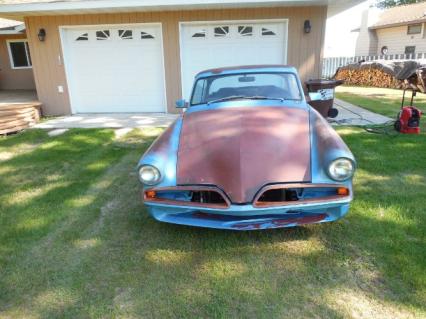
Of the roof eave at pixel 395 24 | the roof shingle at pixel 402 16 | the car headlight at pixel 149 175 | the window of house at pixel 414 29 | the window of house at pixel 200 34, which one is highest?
the roof shingle at pixel 402 16

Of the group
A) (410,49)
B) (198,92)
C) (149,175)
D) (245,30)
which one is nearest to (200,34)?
(245,30)

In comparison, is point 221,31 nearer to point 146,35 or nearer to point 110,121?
point 146,35

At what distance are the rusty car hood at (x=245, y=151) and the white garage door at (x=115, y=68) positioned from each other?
6104 mm

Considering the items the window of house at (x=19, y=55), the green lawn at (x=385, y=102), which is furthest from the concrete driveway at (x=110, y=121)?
the window of house at (x=19, y=55)

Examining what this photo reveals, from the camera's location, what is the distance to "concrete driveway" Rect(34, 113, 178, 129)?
7.96 meters

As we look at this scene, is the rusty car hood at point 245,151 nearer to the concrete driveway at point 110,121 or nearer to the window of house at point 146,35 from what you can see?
the concrete driveway at point 110,121

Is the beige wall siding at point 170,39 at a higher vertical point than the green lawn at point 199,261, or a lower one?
higher

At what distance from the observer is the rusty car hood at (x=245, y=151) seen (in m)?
2.69

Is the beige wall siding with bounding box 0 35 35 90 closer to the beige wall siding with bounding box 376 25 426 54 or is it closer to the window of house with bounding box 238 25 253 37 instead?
the window of house with bounding box 238 25 253 37

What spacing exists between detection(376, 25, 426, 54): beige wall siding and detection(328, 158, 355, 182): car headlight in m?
22.6

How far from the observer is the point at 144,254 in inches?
113

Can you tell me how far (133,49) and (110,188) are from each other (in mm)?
5822

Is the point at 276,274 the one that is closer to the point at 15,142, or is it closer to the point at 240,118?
the point at 240,118

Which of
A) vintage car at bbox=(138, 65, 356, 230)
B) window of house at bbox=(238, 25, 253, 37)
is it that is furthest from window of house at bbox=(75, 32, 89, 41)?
vintage car at bbox=(138, 65, 356, 230)
